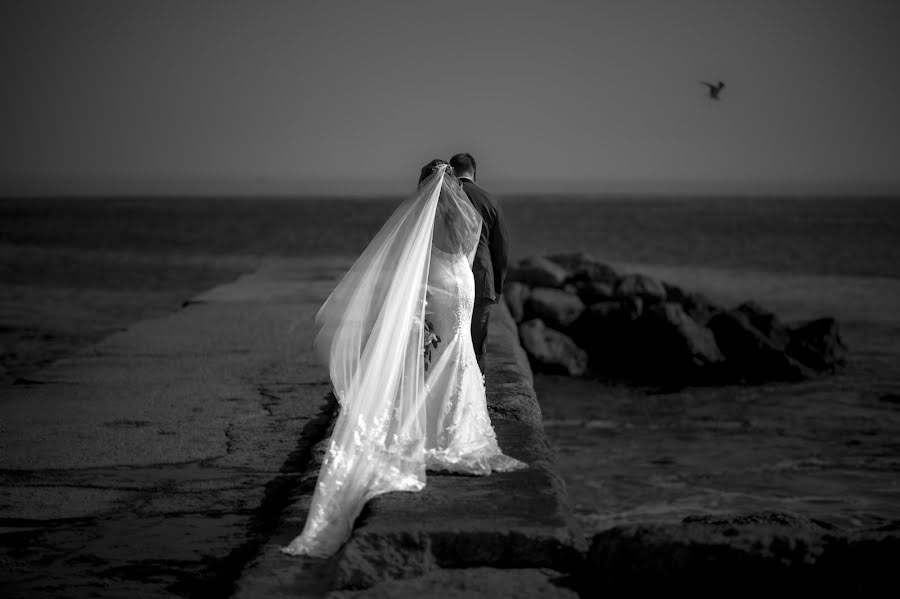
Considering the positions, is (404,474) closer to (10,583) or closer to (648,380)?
(10,583)

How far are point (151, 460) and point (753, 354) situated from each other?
1056cm

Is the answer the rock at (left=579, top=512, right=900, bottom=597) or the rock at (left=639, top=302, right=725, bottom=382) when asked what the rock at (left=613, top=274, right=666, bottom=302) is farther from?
the rock at (left=579, top=512, right=900, bottom=597)

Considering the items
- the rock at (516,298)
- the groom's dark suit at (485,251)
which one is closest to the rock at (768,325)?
the rock at (516,298)

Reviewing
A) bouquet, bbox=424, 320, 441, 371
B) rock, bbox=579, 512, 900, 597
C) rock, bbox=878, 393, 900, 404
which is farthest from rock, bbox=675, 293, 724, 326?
rock, bbox=579, 512, 900, 597

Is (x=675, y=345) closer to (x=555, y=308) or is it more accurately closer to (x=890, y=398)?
(x=555, y=308)

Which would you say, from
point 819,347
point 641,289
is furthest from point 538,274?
point 819,347

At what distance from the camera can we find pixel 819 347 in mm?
14984

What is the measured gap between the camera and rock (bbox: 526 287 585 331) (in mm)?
16531

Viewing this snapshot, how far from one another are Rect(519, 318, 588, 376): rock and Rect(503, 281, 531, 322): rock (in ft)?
4.77

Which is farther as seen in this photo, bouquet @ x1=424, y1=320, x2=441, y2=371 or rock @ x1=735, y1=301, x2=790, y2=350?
rock @ x1=735, y1=301, x2=790, y2=350

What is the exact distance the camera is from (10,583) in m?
4.48

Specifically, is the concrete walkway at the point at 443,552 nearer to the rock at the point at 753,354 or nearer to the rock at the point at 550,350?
the rock at the point at 550,350

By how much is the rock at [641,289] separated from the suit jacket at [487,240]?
1176 centimetres

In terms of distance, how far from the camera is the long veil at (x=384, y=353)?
15.6 feet
